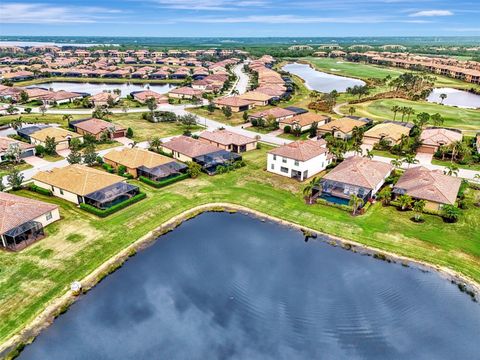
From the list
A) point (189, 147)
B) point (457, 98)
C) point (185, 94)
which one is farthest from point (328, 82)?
point (189, 147)

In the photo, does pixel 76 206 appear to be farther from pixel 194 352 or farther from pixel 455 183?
pixel 455 183

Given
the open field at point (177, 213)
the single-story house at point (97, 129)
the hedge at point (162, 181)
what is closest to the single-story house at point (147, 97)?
the single-story house at point (97, 129)

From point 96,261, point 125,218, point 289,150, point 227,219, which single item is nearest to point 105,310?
point 96,261

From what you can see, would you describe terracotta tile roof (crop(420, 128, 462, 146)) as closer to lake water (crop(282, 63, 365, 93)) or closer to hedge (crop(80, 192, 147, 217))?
hedge (crop(80, 192, 147, 217))

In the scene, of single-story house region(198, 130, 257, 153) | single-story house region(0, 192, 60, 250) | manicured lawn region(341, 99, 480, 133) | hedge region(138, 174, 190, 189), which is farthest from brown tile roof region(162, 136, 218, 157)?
manicured lawn region(341, 99, 480, 133)

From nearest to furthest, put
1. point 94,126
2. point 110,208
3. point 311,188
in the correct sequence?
point 110,208 → point 311,188 → point 94,126

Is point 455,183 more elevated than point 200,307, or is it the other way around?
point 455,183

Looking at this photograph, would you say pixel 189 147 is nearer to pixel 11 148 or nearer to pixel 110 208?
pixel 110 208

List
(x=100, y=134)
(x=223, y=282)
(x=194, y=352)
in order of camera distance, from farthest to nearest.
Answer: (x=100, y=134) → (x=223, y=282) → (x=194, y=352)
